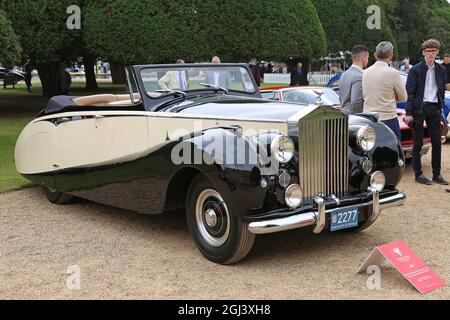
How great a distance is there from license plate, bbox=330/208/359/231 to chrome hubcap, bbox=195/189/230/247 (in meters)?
0.87

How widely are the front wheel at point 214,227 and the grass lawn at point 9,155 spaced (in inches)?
163

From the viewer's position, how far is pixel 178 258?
4645mm

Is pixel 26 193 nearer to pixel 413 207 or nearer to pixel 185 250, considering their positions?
pixel 185 250

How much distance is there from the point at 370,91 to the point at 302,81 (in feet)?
46.3

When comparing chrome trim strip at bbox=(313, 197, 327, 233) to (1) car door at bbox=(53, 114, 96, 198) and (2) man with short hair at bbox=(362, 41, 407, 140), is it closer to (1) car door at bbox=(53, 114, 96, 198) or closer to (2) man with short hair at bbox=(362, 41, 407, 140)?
(1) car door at bbox=(53, 114, 96, 198)

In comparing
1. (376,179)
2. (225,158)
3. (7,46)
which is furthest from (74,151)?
(7,46)

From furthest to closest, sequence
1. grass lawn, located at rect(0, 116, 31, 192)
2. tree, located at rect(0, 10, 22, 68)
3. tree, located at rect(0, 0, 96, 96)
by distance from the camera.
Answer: tree, located at rect(0, 0, 96, 96), tree, located at rect(0, 10, 22, 68), grass lawn, located at rect(0, 116, 31, 192)

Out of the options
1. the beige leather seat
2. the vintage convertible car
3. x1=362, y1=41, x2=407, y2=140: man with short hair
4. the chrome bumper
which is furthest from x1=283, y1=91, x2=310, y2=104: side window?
the chrome bumper

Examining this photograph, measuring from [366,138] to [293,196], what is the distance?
3.51ft

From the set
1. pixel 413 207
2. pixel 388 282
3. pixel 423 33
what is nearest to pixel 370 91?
pixel 413 207

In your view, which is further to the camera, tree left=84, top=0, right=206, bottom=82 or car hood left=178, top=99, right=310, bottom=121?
tree left=84, top=0, right=206, bottom=82

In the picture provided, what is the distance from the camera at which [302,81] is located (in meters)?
20.6

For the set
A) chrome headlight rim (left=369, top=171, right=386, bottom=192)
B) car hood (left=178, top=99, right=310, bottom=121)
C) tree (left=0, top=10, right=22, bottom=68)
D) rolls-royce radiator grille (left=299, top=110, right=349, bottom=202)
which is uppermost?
tree (left=0, top=10, right=22, bottom=68)

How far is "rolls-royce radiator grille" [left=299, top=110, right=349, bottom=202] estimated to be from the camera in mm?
4340
